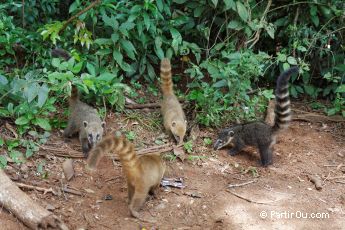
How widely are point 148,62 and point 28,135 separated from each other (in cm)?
240

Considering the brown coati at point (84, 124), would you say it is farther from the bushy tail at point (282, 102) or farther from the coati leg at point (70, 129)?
the bushy tail at point (282, 102)

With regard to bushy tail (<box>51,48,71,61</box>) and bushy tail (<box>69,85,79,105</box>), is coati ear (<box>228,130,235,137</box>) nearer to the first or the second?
bushy tail (<box>69,85,79,105</box>)

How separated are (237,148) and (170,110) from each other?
1.08 metres

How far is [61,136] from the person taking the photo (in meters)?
6.05

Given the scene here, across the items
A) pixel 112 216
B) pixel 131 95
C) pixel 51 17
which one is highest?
pixel 51 17

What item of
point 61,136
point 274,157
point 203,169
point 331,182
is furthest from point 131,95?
point 331,182

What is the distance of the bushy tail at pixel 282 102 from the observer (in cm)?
582

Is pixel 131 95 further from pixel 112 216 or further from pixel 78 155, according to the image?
pixel 112 216

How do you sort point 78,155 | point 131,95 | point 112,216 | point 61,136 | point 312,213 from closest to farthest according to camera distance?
point 112,216, point 312,213, point 78,155, point 61,136, point 131,95

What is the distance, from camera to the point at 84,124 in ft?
19.4

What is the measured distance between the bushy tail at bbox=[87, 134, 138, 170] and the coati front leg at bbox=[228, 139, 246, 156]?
2.11 metres

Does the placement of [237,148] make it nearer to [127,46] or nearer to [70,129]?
[127,46]

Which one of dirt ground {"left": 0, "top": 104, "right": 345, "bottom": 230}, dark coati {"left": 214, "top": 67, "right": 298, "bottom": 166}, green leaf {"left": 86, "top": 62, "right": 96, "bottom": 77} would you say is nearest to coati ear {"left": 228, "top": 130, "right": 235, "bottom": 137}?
A: dark coati {"left": 214, "top": 67, "right": 298, "bottom": 166}

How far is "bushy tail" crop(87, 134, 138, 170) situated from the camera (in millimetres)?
3992
